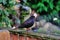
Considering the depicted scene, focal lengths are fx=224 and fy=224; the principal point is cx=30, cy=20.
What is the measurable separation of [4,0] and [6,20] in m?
0.40

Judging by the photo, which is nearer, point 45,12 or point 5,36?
point 5,36

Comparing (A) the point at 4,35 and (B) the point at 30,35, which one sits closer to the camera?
(A) the point at 4,35

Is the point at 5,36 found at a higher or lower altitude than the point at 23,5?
lower

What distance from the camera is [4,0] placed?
4.10 m

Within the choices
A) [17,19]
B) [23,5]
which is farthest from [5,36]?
[23,5]

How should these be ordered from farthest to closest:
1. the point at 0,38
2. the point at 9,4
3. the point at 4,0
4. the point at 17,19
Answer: the point at 17,19, the point at 9,4, the point at 4,0, the point at 0,38

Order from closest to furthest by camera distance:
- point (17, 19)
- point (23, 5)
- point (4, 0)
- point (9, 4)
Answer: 1. point (4, 0)
2. point (9, 4)
3. point (17, 19)
4. point (23, 5)

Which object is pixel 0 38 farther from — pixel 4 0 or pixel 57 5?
pixel 57 5

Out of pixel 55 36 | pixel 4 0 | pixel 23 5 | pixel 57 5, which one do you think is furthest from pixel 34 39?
pixel 57 5

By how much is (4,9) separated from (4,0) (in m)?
0.25

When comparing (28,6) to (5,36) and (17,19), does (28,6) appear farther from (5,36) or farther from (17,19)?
(5,36)

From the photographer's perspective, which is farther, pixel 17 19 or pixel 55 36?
pixel 17 19

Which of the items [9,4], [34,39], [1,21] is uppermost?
[9,4]

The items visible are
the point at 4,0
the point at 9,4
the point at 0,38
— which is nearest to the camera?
the point at 0,38
